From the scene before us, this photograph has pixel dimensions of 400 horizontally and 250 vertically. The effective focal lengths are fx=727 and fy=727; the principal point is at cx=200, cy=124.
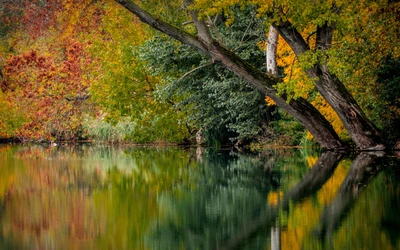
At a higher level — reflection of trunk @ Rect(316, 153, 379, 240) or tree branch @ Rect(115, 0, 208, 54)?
tree branch @ Rect(115, 0, 208, 54)

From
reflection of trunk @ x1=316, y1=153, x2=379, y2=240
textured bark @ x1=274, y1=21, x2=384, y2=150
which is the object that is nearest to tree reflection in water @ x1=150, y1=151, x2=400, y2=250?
reflection of trunk @ x1=316, y1=153, x2=379, y2=240

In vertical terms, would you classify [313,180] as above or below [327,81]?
below

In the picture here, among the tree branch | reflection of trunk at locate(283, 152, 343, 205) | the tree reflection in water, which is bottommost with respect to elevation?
the tree reflection in water

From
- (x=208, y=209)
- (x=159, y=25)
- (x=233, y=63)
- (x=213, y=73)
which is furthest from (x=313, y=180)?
(x=213, y=73)

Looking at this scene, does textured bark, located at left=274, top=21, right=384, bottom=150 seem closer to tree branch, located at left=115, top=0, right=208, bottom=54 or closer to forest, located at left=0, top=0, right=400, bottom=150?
forest, located at left=0, top=0, right=400, bottom=150

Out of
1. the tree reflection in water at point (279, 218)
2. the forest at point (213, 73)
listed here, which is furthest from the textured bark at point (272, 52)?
the tree reflection in water at point (279, 218)

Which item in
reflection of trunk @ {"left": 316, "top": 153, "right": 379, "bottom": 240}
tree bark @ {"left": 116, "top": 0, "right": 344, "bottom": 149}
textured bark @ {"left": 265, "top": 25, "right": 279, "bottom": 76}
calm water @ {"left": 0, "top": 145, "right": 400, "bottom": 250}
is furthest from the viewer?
textured bark @ {"left": 265, "top": 25, "right": 279, "bottom": 76}

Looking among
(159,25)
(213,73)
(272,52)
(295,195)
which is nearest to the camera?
(295,195)

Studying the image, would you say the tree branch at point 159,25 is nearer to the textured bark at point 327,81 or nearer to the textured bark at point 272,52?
the textured bark at point 272,52

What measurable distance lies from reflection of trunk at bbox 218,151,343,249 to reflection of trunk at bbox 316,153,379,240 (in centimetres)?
45

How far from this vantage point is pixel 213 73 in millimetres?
27703

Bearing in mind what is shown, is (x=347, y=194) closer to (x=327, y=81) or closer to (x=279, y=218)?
(x=279, y=218)

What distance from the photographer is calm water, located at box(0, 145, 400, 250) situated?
654cm

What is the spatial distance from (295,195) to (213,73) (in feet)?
57.9
